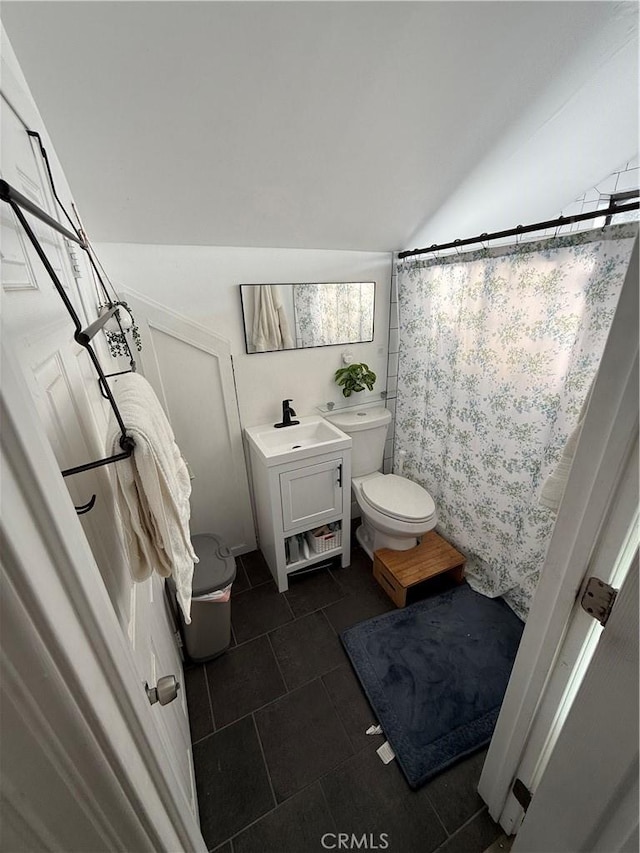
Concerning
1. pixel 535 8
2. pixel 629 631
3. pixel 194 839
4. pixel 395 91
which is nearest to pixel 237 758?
pixel 194 839

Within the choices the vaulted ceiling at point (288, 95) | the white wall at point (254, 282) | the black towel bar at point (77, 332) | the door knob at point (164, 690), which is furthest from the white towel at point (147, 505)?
the white wall at point (254, 282)

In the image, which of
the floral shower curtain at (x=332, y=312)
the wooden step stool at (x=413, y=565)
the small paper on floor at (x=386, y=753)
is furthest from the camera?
the floral shower curtain at (x=332, y=312)

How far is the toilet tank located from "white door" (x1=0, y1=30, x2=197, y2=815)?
132 cm

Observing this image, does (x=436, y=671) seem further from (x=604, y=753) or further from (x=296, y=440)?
(x=296, y=440)

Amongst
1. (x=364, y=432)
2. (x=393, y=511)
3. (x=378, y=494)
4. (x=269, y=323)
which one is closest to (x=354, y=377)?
(x=364, y=432)

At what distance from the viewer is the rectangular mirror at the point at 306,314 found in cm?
171

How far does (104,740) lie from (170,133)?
1.36 m

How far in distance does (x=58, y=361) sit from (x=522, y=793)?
161 centimetres

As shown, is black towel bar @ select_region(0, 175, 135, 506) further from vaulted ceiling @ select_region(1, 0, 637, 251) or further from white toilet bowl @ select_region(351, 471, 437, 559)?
white toilet bowl @ select_region(351, 471, 437, 559)

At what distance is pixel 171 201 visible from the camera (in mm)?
1205

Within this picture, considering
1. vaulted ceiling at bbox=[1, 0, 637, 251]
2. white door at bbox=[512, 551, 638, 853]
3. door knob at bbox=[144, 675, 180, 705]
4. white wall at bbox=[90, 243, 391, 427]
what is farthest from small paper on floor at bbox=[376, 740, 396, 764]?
vaulted ceiling at bbox=[1, 0, 637, 251]

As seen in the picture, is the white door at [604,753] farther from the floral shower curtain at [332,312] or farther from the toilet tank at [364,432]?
the floral shower curtain at [332,312]

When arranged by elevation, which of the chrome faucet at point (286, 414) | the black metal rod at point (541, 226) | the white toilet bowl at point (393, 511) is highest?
the black metal rod at point (541, 226)

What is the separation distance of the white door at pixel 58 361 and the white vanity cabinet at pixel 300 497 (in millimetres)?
827
